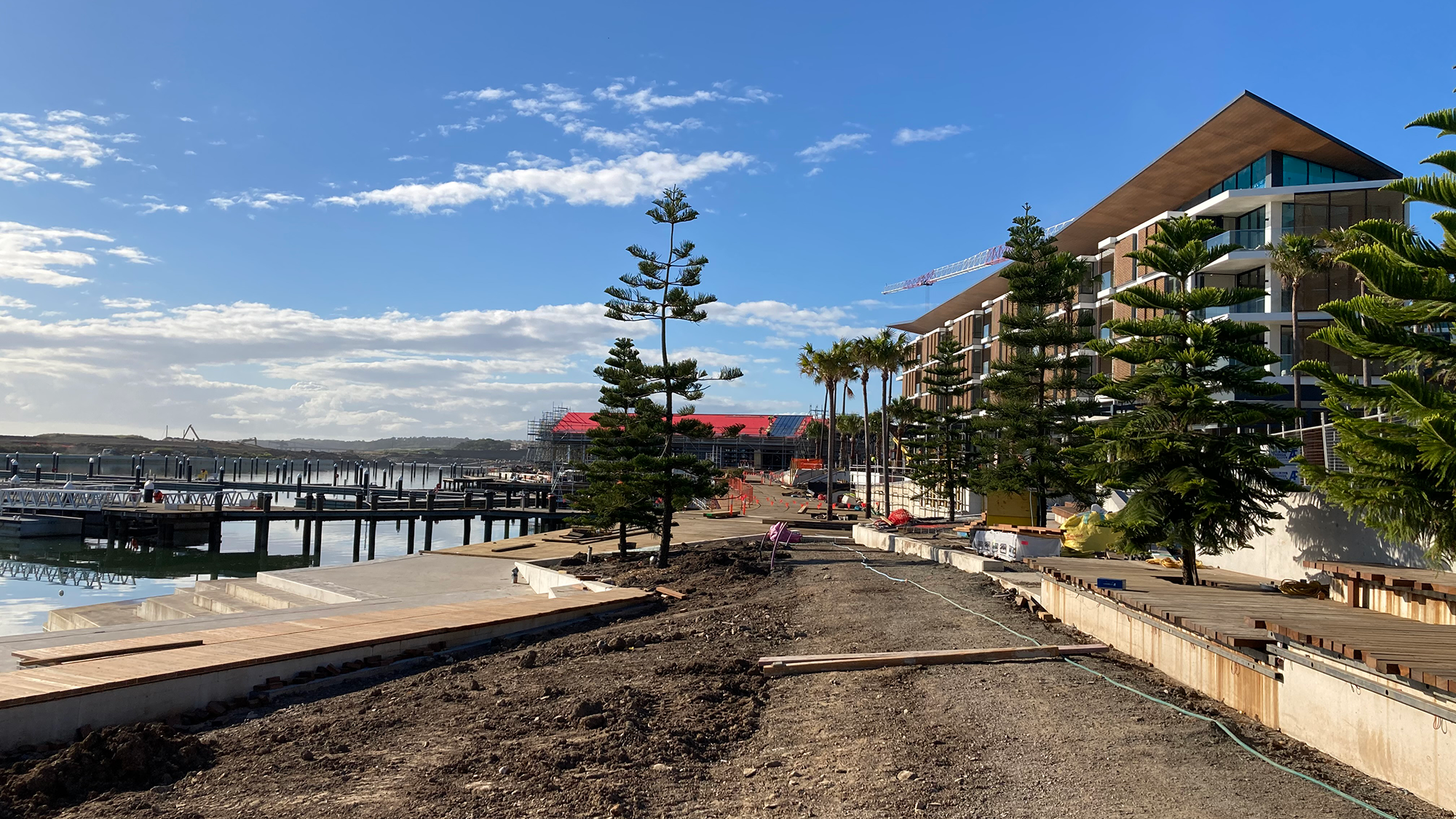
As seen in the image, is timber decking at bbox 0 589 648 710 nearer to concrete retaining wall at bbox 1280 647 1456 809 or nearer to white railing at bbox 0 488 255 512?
concrete retaining wall at bbox 1280 647 1456 809

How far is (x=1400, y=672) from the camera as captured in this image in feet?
18.9

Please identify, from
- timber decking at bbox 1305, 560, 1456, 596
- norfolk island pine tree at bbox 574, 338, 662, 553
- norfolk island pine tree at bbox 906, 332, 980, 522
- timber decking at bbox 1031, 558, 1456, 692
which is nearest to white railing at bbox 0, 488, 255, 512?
norfolk island pine tree at bbox 574, 338, 662, 553

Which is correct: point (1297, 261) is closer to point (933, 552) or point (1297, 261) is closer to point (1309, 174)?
point (1309, 174)

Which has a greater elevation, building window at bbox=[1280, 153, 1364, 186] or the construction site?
building window at bbox=[1280, 153, 1364, 186]

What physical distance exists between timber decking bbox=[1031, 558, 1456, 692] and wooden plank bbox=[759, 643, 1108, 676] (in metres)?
1.09

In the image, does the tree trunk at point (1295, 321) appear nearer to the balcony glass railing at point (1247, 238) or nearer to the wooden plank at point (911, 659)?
the balcony glass railing at point (1247, 238)

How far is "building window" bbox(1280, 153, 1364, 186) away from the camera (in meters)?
34.5

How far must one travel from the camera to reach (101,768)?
6.87 m

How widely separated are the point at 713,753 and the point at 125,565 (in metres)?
36.6

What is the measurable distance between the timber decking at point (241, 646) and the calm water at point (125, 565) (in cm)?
1160

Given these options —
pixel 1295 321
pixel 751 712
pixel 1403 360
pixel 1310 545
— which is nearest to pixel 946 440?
pixel 1295 321

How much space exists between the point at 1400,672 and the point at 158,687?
10.4m

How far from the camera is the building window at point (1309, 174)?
3453 cm

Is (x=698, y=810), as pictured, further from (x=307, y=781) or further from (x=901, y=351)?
(x=901, y=351)
